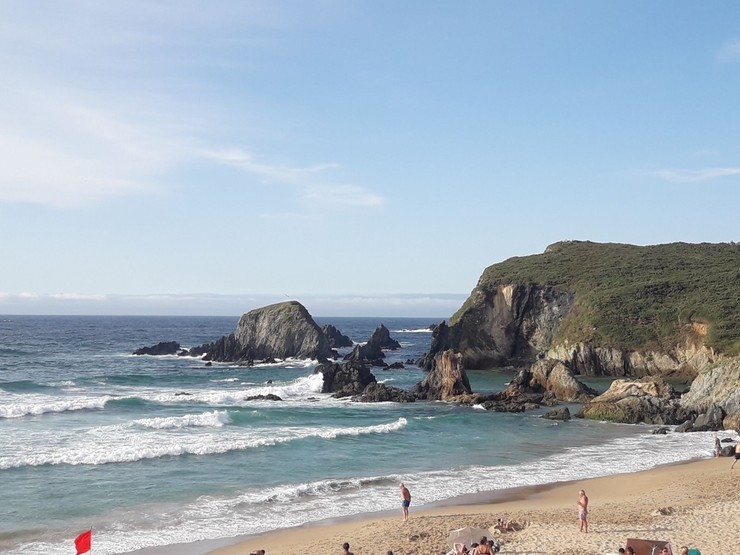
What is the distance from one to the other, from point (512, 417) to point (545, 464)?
42.7 ft

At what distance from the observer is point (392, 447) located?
106 ft

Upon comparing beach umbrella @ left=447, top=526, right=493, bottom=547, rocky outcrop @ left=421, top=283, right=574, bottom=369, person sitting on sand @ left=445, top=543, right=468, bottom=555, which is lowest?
person sitting on sand @ left=445, top=543, right=468, bottom=555

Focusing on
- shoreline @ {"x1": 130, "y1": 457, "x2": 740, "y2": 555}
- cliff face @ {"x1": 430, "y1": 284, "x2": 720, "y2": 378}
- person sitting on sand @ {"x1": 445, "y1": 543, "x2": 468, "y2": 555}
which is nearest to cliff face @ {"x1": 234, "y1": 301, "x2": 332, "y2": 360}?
cliff face @ {"x1": 430, "y1": 284, "x2": 720, "y2": 378}

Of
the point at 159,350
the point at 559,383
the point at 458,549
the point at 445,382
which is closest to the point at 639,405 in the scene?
the point at 559,383

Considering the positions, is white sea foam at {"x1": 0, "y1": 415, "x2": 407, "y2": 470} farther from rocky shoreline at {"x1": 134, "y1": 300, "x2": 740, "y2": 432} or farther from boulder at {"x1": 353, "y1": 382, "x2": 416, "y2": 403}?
rocky shoreline at {"x1": 134, "y1": 300, "x2": 740, "y2": 432}

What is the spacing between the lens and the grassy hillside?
188ft

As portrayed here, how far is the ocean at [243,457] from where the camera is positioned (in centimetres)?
2112

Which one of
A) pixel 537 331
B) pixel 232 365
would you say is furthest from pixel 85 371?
pixel 537 331

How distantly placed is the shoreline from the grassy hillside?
31.0 m

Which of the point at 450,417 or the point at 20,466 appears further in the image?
the point at 450,417

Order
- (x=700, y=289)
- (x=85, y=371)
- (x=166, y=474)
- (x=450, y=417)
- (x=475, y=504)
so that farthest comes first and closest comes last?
(x=85, y=371) → (x=700, y=289) → (x=450, y=417) → (x=166, y=474) → (x=475, y=504)

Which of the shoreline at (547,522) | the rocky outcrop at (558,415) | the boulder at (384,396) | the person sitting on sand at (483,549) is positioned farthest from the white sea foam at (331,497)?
the boulder at (384,396)

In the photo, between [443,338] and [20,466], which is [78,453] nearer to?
[20,466]

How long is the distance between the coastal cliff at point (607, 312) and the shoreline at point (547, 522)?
101 feet
